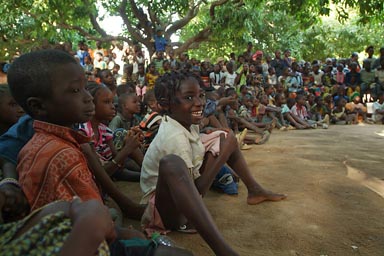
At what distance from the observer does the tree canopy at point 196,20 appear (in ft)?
24.9

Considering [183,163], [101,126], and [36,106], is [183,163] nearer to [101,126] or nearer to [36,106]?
[36,106]

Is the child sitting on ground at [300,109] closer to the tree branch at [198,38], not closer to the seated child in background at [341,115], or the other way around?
the seated child in background at [341,115]

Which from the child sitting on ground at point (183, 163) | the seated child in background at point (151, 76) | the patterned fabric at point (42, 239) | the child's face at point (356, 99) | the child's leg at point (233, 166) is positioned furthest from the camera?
the child's face at point (356, 99)

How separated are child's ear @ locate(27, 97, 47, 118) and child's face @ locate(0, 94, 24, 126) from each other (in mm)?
915

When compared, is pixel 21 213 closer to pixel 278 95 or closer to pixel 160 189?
pixel 160 189

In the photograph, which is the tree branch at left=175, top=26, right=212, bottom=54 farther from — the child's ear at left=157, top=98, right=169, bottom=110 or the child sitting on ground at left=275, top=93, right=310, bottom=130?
the child's ear at left=157, top=98, right=169, bottom=110

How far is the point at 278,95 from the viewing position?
9172 mm

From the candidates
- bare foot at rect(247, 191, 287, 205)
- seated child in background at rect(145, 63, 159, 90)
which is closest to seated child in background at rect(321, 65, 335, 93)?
seated child in background at rect(145, 63, 159, 90)

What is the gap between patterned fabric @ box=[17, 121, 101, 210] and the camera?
4.37ft

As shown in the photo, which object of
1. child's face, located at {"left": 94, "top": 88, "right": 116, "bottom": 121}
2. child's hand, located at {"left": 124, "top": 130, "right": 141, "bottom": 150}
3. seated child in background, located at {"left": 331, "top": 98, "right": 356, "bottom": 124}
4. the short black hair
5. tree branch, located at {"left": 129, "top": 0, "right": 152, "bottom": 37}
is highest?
tree branch, located at {"left": 129, "top": 0, "right": 152, "bottom": 37}

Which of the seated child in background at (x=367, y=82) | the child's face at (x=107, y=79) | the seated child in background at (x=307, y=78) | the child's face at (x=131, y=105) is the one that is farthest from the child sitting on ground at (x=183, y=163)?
the seated child in background at (x=367, y=82)

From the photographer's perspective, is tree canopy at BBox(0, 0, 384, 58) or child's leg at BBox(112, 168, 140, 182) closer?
child's leg at BBox(112, 168, 140, 182)

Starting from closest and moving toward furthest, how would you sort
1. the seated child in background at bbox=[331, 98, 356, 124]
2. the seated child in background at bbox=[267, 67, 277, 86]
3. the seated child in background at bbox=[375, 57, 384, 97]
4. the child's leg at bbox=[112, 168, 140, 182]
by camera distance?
the child's leg at bbox=[112, 168, 140, 182], the seated child in background at bbox=[331, 98, 356, 124], the seated child in background at bbox=[375, 57, 384, 97], the seated child in background at bbox=[267, 67, 277, 86]

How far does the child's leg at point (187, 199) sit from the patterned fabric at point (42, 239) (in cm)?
86
